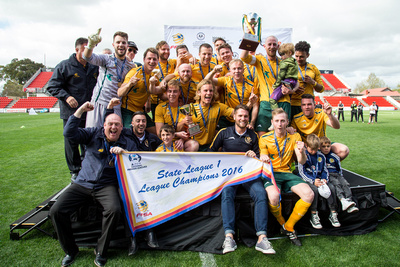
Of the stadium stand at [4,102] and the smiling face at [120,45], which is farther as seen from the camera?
the stadium stand at [4,102]

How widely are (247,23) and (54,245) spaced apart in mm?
3820

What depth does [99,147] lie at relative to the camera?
10.4 feet

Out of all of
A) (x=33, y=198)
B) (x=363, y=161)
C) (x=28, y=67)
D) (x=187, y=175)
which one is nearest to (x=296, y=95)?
(x=187, y=175)

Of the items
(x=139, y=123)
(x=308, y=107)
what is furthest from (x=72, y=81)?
(x=308, y=107)

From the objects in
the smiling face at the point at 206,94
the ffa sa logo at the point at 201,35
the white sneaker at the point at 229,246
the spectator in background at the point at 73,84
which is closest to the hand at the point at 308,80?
the smiling face at the point at 206,94

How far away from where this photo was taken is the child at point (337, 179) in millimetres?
3204

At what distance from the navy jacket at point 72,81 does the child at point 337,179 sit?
154 inches

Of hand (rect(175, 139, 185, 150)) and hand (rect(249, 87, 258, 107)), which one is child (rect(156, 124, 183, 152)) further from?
hand (rect(249, 87, 258, 107))

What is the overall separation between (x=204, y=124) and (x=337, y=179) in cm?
209

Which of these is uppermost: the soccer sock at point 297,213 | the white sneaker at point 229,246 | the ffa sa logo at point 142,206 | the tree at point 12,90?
the tree at point 12,90

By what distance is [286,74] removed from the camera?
3.96 meters

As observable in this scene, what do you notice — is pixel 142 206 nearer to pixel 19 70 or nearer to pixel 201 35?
pixel 201 35

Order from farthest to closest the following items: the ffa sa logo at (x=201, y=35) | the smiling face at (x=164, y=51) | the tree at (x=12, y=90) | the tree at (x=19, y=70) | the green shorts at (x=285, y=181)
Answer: the tree at (x=19, y=70), the tree at (x=12, y=90), the ffa sa logo at (x=201, y=35), the smiling face at (x=164, y=51), the green shorts at (x=285, y=181)

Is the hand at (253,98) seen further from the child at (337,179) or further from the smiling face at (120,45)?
the smiling face at (120,45)
